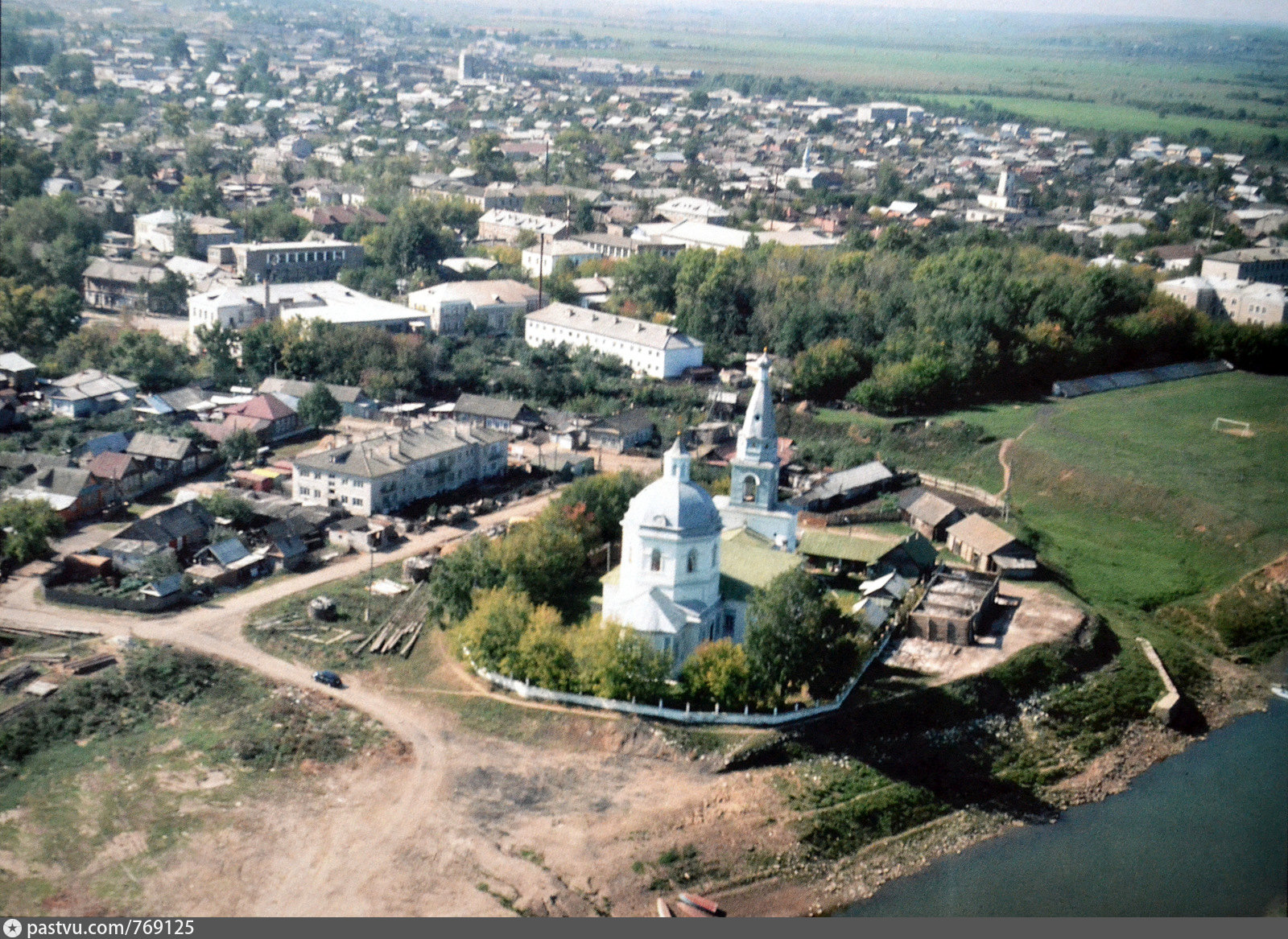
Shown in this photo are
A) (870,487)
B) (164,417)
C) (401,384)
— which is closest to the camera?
(870,487)

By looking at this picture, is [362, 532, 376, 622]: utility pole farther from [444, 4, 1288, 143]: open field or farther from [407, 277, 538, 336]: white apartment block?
[444, 4, 1288, 143]: open field

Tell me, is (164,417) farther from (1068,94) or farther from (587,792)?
(1068,94)

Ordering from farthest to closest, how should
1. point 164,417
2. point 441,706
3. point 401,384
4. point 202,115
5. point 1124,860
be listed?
point 202,115
point 401,384
point 164,417
point 441,706
point 1124,860

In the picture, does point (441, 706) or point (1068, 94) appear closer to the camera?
point (441, 706)

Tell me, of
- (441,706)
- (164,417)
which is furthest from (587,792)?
(164,417)

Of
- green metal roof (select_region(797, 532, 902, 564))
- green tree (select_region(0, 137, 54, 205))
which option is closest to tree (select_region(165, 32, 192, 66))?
green tree (select_region(0, 137, 54, 205))

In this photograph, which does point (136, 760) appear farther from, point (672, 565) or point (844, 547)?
point (844, 547)

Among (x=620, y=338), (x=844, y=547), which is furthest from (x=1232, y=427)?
(x=620, y=338)
